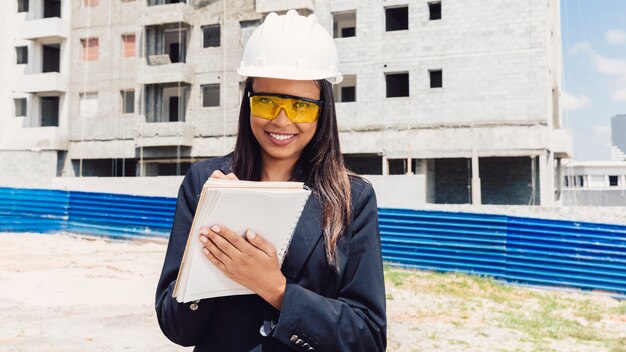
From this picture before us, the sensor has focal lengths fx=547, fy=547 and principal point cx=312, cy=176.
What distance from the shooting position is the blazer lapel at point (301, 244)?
5.26 feet

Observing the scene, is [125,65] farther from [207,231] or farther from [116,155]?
[207,231]

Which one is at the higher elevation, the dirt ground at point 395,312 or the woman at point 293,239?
the woman at point 293,239

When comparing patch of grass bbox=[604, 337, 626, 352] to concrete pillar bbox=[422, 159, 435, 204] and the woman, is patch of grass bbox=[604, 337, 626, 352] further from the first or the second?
concrete pillar bbox=[422, 159, 435, 204]

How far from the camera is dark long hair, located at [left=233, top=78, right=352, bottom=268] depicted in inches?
66.4

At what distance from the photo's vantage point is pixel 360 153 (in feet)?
81.5

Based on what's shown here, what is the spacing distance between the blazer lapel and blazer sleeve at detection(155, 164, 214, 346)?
0.80 ft

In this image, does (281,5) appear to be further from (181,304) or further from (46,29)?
(181,304)

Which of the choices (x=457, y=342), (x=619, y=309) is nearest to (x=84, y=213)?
(x=457, y=342)

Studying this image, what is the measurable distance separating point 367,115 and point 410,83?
92.0 inches

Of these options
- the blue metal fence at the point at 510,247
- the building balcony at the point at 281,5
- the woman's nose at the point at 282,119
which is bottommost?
the blue metal fence at the point at 510,247

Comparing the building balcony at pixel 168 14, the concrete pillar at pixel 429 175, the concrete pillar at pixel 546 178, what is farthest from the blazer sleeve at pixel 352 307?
the building balcony at pixel 168 14

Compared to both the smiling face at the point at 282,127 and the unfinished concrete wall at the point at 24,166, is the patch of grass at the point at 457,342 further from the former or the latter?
the unfinished concrete wall at the point at 24,166

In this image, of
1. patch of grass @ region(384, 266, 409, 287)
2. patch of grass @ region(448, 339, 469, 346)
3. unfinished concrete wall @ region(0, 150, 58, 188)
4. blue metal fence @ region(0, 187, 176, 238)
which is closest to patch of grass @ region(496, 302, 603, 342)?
patch of grass @ region(448, 339, 469, 346)

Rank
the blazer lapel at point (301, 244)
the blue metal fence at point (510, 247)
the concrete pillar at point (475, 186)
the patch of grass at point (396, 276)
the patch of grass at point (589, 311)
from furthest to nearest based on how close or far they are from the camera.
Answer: the concrete pillar at point (475, 186) → the patch of grass at point (396, 276) → the blue metal fence at point (510, 247) → the patch of grass at point (589, 311) → the blazer lapel at point (301, 244)
